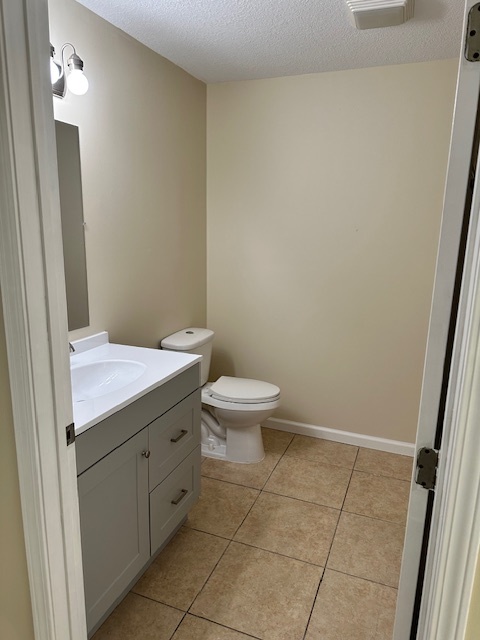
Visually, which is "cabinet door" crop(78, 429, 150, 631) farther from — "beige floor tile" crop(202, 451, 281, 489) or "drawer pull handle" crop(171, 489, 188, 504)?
"beige floor tile" crop(202, 451, 281, 489)

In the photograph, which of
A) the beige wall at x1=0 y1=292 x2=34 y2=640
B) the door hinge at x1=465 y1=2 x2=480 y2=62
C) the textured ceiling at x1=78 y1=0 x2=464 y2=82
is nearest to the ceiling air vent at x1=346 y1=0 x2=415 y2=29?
the textured ceiling at x1=78 y1=0 x2=464 y2=82

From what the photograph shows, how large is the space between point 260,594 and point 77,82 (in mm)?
2188

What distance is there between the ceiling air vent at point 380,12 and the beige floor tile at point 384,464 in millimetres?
2360

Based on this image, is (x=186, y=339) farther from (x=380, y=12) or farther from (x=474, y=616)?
(x=474, y=616)

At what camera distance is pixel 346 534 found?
2178mm

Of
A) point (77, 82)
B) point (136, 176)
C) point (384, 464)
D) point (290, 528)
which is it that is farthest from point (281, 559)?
point (77, 82)

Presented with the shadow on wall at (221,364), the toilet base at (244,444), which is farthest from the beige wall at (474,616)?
the shadow on wall at (221,364)

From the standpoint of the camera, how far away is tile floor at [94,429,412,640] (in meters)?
1.68

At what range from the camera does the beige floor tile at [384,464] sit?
2.73 m

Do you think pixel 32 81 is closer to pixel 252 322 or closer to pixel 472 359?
pixel 472 359

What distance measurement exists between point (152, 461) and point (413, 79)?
2.42 meters

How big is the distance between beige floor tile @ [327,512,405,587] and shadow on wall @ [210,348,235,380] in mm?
1331

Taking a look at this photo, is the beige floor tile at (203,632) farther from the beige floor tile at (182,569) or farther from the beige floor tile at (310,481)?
the beige floor tile at (310,481)

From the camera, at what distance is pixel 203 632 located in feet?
5.36
